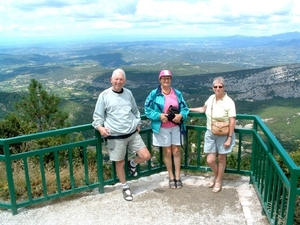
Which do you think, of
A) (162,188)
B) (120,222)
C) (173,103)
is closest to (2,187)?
(120,222)

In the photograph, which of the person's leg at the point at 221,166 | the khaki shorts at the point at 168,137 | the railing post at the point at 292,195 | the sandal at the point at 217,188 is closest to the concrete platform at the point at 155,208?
the sandal at the point at 217,188

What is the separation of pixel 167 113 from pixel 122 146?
714 mm

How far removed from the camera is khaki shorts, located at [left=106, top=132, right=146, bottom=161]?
3.84 metres

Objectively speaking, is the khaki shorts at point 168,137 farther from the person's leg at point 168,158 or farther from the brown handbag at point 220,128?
the brown handbag at point 220,128

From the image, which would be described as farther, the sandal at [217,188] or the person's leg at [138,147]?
the sandal at [217,188]

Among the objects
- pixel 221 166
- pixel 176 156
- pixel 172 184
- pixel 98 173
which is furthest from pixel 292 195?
pixel 98 173

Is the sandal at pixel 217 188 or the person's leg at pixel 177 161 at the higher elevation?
the person's leg at pixel 177 161

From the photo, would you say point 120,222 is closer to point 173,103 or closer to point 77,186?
point 77,186

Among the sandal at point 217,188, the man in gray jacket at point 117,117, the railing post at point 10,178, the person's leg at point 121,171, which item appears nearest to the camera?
the railing post at point 10,178

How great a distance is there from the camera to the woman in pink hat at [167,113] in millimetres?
3951

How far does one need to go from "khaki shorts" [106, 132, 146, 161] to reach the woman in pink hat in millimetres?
279

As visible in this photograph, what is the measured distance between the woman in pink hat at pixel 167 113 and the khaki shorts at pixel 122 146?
0.28m

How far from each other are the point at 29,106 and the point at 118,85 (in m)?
15.0

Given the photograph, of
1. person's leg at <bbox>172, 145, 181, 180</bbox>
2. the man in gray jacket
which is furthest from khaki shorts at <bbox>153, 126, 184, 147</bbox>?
the man in gray jacket
